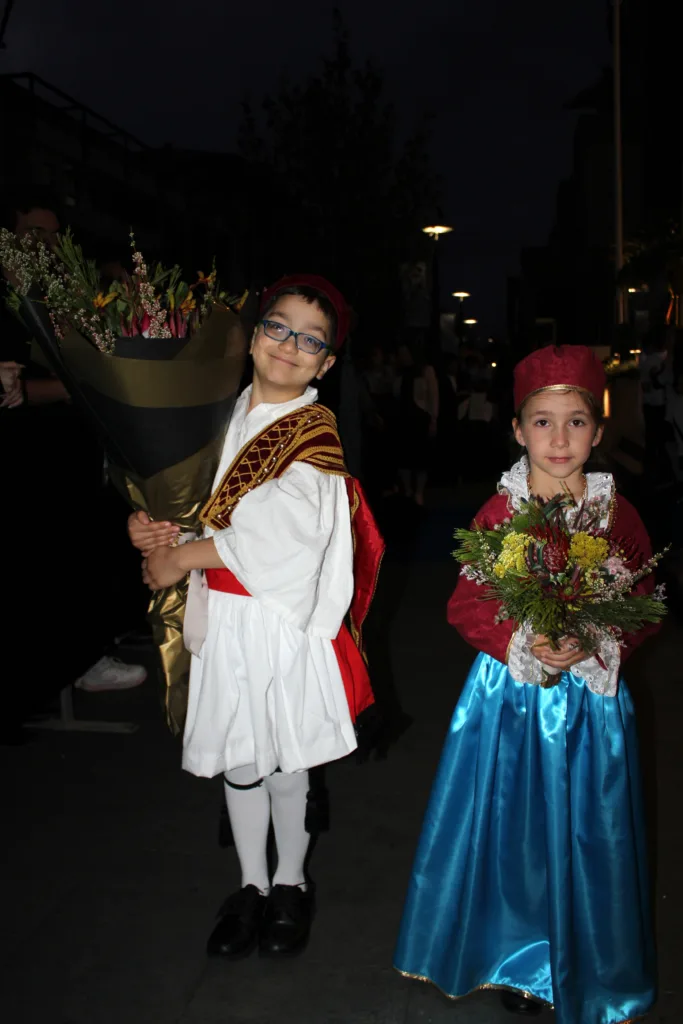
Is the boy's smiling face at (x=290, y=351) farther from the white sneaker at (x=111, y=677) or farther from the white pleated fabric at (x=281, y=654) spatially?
the white sneaker at (x=111, y=677)

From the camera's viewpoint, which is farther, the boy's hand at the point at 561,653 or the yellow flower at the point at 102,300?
the yellow flower at the point at 102,300

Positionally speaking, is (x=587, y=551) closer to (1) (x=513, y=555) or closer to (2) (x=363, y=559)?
(1) (x=513, y=555)

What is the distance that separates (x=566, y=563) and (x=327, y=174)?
17.0 metres

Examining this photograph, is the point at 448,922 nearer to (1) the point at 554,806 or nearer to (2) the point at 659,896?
(1) the point at 554,806

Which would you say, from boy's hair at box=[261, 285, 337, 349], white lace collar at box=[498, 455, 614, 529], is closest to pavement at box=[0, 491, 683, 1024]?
white lace collar at box=[498, 455, 614, 529]

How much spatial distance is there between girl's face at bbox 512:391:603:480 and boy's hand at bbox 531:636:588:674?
440mm

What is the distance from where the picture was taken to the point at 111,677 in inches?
205

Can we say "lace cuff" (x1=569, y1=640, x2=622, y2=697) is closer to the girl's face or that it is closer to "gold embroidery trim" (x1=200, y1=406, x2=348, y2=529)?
the girl's face

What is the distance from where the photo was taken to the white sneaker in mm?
5160

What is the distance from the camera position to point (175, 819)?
3.76 meters

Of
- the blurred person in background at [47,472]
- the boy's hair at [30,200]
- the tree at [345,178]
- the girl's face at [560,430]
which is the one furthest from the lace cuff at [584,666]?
the tree at [345,178]

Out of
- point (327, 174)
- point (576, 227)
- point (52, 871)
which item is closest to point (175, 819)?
point (52, 871)

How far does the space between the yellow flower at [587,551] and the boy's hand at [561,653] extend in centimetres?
19

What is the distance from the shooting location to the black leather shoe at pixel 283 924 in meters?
2.89
